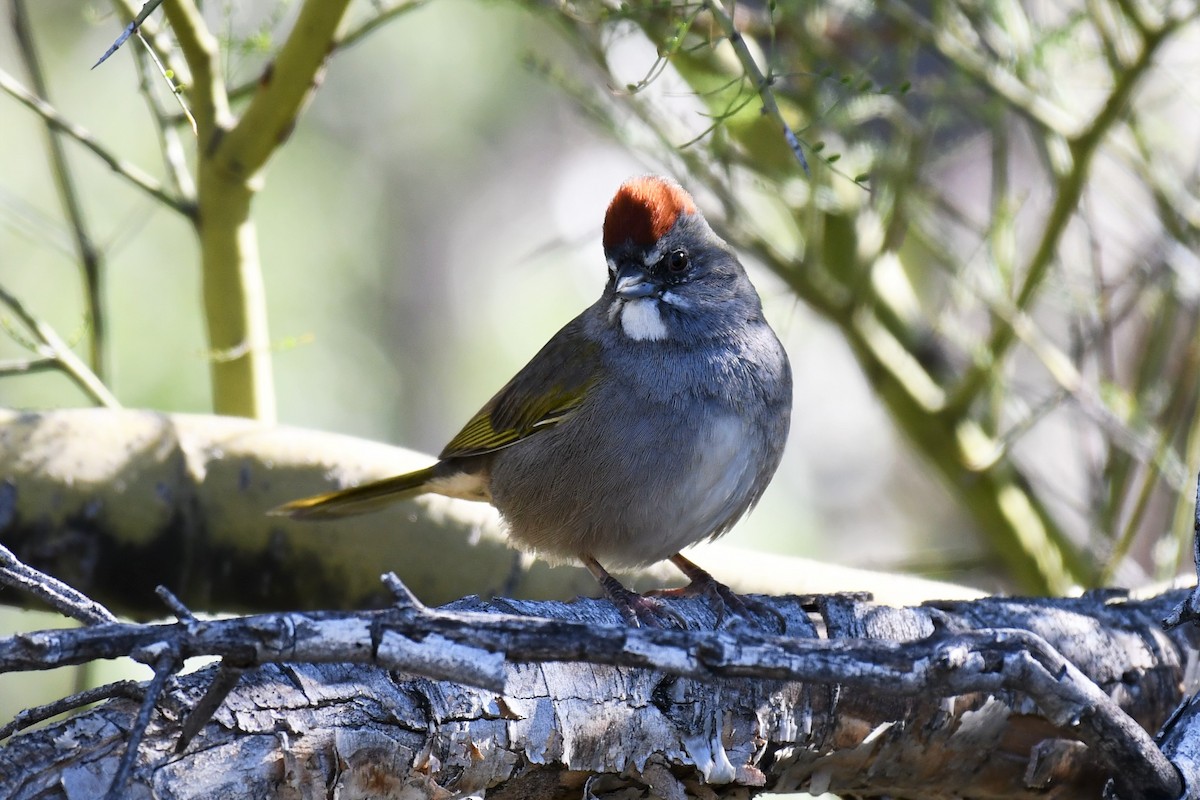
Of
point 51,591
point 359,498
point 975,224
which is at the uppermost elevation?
point 975,224

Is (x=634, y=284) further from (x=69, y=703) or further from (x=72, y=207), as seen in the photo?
(x=69, y=703)

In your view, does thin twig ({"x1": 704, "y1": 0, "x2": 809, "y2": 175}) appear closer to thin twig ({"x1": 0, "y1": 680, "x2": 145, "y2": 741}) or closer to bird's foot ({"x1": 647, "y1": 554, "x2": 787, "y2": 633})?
bird's foot ({"x1": 647, "y1": 554, "x2": 787, "y2": 633})

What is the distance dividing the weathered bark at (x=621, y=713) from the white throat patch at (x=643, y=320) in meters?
0.91

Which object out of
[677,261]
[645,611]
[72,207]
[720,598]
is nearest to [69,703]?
[645,611]

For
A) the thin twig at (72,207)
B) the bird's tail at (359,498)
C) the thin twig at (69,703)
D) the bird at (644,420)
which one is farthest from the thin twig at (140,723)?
the thin twig at (72,207)

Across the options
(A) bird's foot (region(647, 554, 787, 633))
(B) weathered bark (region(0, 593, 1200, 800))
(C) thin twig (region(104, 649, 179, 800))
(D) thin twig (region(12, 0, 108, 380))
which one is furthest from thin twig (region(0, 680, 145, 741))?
(D) thin twig (region(12, 0, 108, 380))

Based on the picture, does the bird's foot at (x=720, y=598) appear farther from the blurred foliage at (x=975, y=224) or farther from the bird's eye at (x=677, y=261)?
the blurred foliage at (x=975, y=224)

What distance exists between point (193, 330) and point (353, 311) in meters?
3.26

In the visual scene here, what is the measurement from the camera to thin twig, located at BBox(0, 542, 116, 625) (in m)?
1.76

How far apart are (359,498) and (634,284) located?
3.52 feet

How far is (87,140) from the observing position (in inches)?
149

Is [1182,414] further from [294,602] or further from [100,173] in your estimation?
[100,173]

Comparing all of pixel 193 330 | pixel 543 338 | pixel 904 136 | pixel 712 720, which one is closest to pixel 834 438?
pixel 543 338

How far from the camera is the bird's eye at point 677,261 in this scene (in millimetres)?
3703
